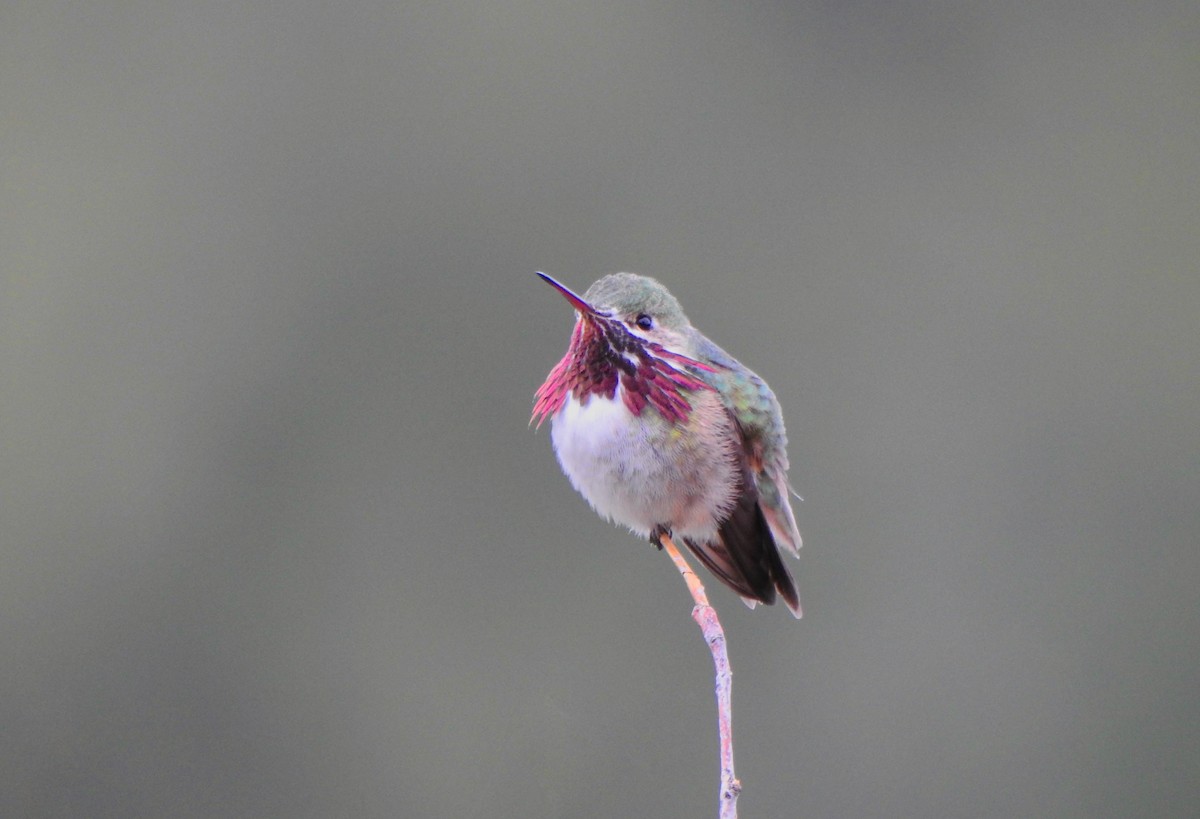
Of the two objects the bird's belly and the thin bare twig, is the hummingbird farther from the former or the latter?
the thin bare twig

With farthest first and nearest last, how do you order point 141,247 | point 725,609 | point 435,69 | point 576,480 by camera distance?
point 435,69 < point 141,247 < point 725,609 < point 576,480

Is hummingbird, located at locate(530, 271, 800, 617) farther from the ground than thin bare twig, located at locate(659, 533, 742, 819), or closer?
farther from the ground

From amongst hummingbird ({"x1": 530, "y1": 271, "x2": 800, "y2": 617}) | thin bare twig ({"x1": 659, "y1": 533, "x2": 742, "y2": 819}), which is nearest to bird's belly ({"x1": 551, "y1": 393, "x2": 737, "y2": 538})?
hummingbird ({"x1": 530, "y1": 271, "x2": 800, "y2": 617})

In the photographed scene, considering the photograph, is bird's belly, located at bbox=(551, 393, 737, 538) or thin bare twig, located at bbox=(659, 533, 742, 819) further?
bird's belly, located at bbox=(551, 393, 737, 538)

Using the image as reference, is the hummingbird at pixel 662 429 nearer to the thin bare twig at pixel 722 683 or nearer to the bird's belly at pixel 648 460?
the bird's belly at pixel 648 460

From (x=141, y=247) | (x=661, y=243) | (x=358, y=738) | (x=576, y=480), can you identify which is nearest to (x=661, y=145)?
(x=661, y=243)

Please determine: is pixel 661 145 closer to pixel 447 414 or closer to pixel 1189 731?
pixel 447 414

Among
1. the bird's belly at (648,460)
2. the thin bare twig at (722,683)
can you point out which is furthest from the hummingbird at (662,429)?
the thin bare twig at (722,683)
